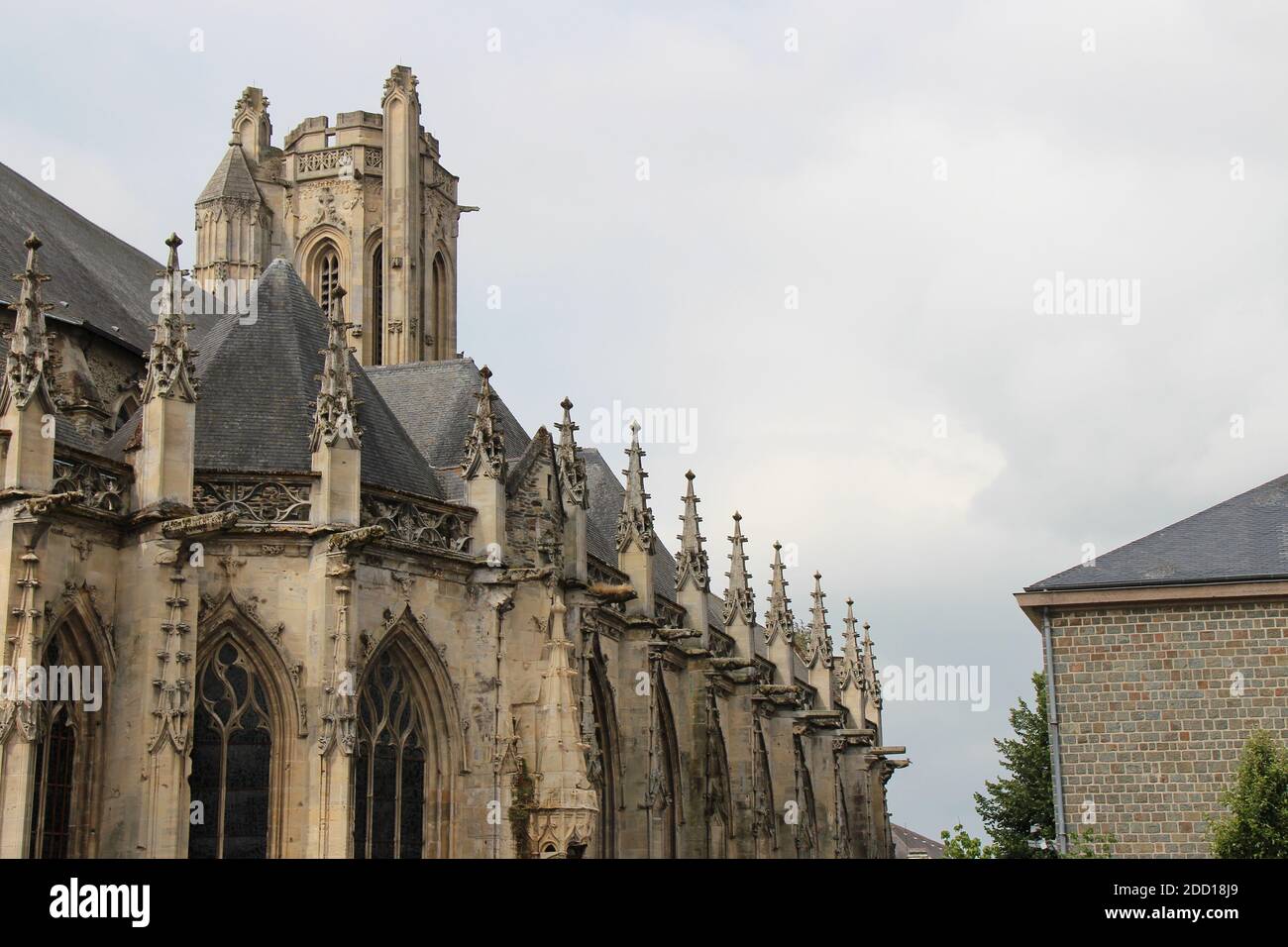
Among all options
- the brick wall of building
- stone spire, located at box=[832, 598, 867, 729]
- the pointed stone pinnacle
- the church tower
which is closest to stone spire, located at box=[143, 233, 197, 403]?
the pointed stone pinnacle

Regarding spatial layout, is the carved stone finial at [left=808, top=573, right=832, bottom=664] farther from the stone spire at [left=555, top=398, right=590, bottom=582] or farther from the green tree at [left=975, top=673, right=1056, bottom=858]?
the stone spire at [left=555, top=398, right=590, bottom=582]

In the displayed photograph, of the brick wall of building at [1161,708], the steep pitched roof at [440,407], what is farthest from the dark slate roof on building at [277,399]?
the brick wall of building at [1161,708]

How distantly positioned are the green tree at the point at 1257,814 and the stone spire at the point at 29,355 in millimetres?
15966

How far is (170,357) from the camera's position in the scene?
23.0 metres

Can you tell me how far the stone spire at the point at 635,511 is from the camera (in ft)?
109

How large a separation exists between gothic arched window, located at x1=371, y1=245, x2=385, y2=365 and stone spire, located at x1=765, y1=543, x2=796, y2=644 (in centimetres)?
1122

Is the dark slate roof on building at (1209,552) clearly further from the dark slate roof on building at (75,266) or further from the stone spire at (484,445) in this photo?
the dark slate roof on building at (75,266)

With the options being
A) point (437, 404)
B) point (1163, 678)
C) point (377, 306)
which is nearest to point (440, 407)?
point (437, 404)

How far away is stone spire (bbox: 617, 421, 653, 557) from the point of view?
33188 mm

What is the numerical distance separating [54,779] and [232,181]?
2720 centimetres

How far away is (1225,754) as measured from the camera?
87.8 ft

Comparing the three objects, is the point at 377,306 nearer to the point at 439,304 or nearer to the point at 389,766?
the point at 439,304
